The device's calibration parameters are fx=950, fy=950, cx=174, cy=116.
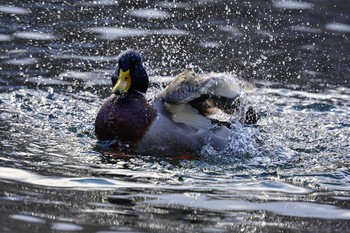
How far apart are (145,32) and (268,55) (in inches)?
57.4

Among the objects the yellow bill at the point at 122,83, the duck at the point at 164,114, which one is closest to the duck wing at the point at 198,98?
the duck at the point at 164,114

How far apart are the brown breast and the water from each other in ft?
0.55

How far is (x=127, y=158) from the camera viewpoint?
7.31 m

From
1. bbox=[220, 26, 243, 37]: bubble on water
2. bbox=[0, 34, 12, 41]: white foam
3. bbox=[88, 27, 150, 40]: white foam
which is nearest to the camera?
bbox=[0, 34, 12, 41]: white foam

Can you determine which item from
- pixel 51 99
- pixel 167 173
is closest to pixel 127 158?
pixel 167 173

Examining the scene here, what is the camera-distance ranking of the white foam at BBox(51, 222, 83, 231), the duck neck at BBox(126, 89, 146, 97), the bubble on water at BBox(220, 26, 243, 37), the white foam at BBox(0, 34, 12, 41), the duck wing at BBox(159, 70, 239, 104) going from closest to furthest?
1. the white foam at BBox(51, 222, 83, 231)
2. the duck wing at BBox(159, 70, 239, 104)
3. the duck neck at BBox(126, 89, 146, 97)
4. the white foam at BBox(0, 34, 12, 41)
5. the bubble on water at BBox(220, 26, 243, 37)

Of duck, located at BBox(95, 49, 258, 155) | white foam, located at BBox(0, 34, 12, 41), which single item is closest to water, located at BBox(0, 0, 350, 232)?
white foam, located at BBox(0, 34, 12, 41)

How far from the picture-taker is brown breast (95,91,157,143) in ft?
24.7

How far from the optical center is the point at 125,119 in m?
7.54

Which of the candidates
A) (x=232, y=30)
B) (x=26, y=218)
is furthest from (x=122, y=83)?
(x=232, y=30)

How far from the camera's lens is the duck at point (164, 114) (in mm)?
7504

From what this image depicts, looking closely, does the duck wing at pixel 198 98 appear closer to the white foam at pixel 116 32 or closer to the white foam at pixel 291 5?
the white foam at pixel 116 32

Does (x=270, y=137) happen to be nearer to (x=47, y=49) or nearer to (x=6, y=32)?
(x=47, y=49)

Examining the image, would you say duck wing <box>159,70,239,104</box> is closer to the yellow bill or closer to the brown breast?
the brown breast
